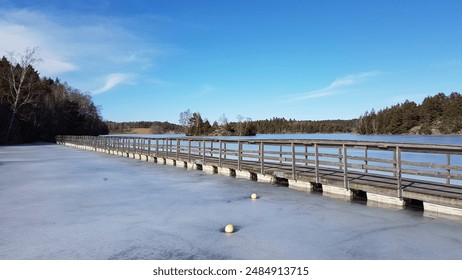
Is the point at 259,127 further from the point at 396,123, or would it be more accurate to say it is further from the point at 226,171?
the point at 226,171

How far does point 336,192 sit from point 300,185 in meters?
1.36

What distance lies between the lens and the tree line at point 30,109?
44.1 meters

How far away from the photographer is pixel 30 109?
168ft

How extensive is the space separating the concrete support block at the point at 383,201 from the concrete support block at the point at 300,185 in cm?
188

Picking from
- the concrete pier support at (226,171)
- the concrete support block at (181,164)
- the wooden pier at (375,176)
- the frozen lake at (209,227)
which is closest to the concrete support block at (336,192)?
the wooden pier at (375,176)

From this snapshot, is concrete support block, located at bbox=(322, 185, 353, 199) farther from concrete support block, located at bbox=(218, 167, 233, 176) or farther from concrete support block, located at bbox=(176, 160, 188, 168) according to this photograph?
concrete support block, located at bbox=(176, 160, 188, 168)

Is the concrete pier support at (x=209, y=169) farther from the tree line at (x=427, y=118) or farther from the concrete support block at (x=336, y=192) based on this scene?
the tree line at (x=427, y=118)

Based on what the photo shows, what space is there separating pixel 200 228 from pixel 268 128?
148143mm

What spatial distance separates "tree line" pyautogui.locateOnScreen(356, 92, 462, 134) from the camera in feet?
289

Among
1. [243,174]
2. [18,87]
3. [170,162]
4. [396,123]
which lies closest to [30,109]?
[18,87]
